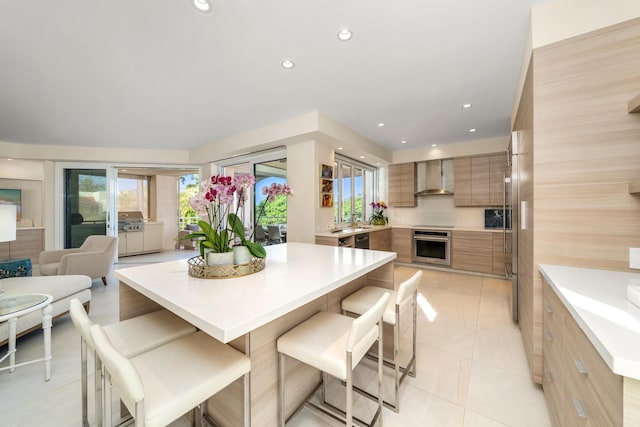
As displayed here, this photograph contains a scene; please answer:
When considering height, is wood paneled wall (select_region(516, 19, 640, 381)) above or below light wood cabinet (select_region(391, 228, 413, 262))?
above

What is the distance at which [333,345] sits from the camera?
115cm

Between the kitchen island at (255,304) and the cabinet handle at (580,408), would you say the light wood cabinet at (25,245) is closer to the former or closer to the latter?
the kitchen island at (255,304)

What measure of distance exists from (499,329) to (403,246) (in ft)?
8.96

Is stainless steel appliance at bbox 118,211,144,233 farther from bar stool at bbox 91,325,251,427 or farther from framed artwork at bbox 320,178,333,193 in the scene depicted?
bar stool at bbox 91,325,251,427

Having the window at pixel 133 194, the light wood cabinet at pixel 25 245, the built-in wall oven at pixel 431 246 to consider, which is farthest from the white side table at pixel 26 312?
the window at pixel 133 194

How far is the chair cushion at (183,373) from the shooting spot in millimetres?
805

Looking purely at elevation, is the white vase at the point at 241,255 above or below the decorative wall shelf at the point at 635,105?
below

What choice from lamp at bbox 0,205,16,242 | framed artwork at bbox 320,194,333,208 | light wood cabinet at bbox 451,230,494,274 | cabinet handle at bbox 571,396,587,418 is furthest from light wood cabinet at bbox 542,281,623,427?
lamp at bbox 0,205,16,242

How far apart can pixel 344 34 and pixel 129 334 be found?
2.41 metres

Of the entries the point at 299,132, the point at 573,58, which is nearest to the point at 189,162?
the point at 299,132

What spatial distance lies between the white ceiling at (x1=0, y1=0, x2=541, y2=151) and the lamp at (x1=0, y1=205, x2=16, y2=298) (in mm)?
1347

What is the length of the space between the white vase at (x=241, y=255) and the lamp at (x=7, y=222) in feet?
6.23

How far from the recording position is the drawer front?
2.29 ft

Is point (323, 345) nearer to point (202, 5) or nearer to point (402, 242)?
point (202, 5)
